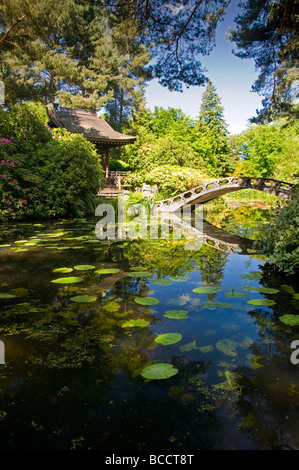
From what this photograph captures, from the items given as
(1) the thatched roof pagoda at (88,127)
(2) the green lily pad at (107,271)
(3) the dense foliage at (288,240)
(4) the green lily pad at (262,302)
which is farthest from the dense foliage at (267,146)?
(4) the green lily pad at (262,302)

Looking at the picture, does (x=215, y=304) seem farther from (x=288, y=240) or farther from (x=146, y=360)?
(x=288, y=240)

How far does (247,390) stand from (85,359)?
0.80 meters

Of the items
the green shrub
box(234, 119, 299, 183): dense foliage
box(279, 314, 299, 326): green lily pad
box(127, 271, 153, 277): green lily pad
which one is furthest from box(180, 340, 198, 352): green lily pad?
box(234, 119, 299, 183): dense foliage

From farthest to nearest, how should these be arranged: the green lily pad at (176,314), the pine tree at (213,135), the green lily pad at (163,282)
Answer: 1. the pine tree at (213,135)
2. the green lily pad at (163,282)
3. the green lily pad at (176,314)

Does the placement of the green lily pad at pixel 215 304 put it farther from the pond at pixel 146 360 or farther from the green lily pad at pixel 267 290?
the green lily pad at pixel 267 290

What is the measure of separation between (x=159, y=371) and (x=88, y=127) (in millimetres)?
16581

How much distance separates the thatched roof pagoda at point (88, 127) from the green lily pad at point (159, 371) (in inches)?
578

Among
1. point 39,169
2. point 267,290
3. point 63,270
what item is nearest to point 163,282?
point 267,290

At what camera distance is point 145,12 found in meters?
4.71

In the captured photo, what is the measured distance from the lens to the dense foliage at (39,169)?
6.75 metres

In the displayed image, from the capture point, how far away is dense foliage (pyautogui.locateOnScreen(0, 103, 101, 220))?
6.75 meters

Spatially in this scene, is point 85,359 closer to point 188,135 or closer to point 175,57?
point 175,57

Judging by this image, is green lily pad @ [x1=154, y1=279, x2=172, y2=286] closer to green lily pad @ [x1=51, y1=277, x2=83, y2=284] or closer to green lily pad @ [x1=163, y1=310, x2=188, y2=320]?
green lily pad @ [x1=163, y1=310, x2=188, y2=320]

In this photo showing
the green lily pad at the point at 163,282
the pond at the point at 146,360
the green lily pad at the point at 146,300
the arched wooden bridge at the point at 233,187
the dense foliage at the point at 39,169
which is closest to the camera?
the pond at the point at 146,360
